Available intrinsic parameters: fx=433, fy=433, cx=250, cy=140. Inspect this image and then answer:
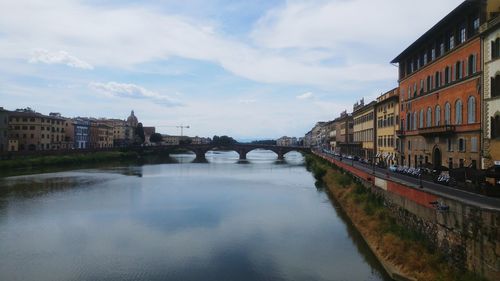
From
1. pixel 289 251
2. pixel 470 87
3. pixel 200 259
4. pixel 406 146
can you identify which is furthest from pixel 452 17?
pixel 200 259

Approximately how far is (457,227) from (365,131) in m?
50.6

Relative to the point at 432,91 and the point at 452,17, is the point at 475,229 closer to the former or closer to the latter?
the point at 452,17

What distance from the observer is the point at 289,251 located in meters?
22.7

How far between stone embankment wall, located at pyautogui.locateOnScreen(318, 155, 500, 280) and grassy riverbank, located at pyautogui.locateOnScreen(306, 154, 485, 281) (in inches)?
A: 16.0

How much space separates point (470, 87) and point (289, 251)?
56.2 ft

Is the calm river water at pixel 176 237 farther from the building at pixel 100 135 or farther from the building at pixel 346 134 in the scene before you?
the building at pixel 100 135

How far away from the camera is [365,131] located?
216ft

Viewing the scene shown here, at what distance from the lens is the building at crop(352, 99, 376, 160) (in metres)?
60.1

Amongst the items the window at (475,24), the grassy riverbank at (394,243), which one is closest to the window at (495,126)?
the window at (475,24)

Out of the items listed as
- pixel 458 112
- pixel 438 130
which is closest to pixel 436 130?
pixel 438 130

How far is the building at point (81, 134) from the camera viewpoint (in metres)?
111

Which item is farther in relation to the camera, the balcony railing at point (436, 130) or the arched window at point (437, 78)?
the arched window at point (437, 78)

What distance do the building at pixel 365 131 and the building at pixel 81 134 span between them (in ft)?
235

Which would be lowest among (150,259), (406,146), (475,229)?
(150,259)
